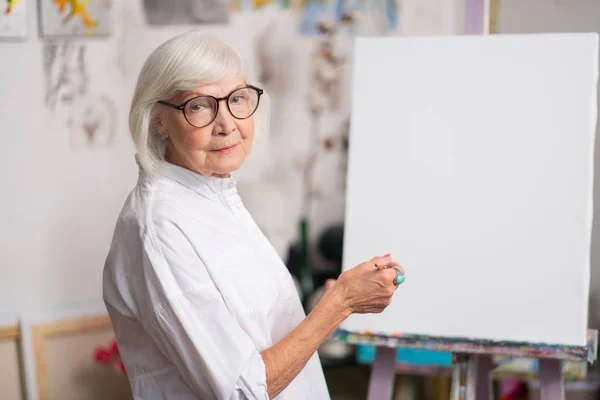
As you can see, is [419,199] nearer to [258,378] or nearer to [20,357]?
[258,378]

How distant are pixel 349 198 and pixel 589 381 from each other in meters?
1.61

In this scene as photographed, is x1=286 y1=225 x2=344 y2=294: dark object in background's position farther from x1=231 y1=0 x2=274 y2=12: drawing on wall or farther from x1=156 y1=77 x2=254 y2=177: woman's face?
x1=156 y1=77 x2=254 y2=177: woman's face

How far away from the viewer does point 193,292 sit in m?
1.13

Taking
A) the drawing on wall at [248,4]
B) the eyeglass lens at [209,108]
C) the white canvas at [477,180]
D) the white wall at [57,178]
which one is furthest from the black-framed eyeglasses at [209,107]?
the drawing on wall at [248,4]

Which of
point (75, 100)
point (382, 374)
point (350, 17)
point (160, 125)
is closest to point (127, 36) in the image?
point (75, 100)

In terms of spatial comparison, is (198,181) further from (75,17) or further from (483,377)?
(75,17)

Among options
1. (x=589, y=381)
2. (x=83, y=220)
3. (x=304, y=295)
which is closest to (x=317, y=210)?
(x=304, y=295)

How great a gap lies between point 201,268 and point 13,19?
1700 mm

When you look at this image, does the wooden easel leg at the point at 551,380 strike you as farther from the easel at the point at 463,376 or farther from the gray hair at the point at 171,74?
the gray hair at the point at 171,74

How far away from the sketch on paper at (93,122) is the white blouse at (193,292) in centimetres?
143

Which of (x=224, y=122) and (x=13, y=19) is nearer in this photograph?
(x=224, y=122)

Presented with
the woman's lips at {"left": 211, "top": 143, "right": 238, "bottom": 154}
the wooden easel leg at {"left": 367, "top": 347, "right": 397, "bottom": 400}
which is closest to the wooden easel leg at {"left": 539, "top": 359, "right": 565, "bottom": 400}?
the wooden easel leg at {"left": 367, "top": 347, "right": 397, "bottom": 400}

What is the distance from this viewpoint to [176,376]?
121 cm

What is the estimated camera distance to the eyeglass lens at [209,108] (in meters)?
1.23
